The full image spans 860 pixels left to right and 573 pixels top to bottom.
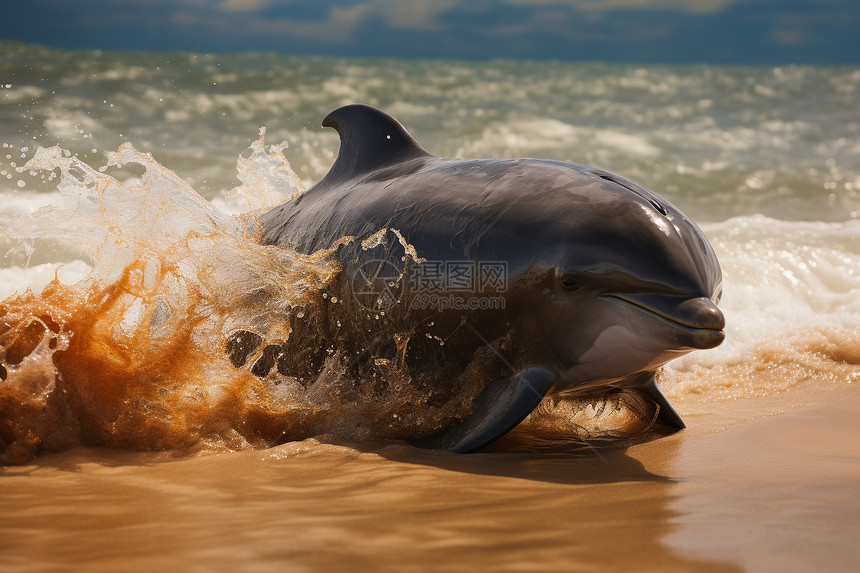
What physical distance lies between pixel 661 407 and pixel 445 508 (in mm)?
2177

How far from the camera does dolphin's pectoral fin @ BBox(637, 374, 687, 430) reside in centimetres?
495

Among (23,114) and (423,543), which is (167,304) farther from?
(23,114)

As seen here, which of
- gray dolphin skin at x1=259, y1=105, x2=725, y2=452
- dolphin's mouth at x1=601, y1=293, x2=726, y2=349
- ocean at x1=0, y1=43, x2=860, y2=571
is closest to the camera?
ocean at x1=0, y1=43, x2=860, y2=571

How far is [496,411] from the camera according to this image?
4395mm

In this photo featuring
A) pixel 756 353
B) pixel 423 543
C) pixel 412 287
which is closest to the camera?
pixel 423 543

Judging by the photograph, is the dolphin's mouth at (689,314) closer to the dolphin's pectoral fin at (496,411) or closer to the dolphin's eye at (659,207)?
the dolphin's eye at (659,207)

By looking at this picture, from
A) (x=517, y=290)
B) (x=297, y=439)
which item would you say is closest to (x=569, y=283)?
(x=517, y=290)

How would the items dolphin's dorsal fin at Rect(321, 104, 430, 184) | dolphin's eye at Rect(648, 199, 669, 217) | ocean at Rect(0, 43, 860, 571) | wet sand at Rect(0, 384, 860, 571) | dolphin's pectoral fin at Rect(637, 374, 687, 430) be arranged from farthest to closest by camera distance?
dolphin's dorsal fin at Rect(321, 104, 430, 184)
dolphin's pectoral fin at Rect(637, 374, 687, 430)
dolphin's eye at Rect(648, 199, 669, 217)
ocean at Rect(0, 43, 860, 571)
wet sand at Rect(0, 384, 860, 571)

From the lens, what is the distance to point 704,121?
2448 centimetres

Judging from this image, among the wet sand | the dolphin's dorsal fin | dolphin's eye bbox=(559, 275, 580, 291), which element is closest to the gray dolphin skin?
dolphin's eye bbox=(559, 275, 580, 291)

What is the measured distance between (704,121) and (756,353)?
60.5 feet

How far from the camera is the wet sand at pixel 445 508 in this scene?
2.77 meters

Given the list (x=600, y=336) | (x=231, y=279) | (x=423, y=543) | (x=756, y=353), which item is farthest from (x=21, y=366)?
(x=756, y=353)

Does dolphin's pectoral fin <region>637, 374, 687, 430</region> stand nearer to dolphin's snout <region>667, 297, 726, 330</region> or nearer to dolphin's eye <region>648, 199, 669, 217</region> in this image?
dolphin's snout <region>667, 297, 726, 330</region>
